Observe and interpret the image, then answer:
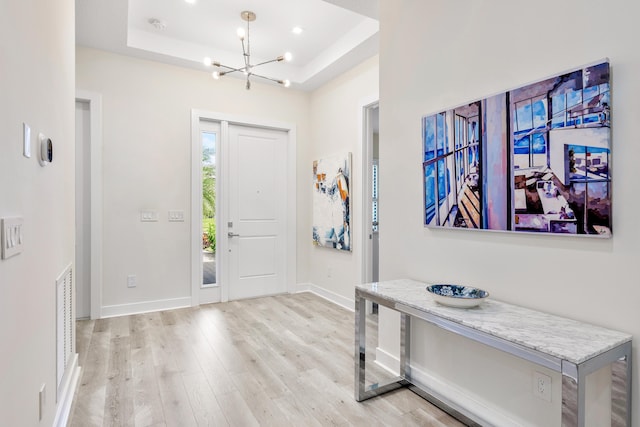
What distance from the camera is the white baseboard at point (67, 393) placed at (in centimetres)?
179

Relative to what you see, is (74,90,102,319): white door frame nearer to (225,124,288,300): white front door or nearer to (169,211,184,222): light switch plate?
(169,211,184,222): light switch plate

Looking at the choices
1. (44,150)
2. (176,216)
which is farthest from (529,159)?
(176,216)

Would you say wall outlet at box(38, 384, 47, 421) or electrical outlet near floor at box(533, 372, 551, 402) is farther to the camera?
electrical outlet near floor at box(533, 372, 551, 402)

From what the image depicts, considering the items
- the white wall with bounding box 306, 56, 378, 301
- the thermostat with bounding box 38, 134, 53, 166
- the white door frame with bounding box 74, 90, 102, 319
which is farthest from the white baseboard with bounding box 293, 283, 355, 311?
the thermostat with bounding box 38, 134, 53, 166

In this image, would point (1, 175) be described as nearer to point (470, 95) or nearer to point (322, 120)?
point (470, 95)

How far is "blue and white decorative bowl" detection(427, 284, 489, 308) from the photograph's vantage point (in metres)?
1.62

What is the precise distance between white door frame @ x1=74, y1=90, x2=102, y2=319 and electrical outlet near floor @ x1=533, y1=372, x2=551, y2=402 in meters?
3.83

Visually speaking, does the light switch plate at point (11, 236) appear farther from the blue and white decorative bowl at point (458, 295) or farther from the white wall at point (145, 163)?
the white wall at point (145, 163)

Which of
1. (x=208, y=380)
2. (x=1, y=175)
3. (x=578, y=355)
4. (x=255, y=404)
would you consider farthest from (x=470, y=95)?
(x=208, y=380)

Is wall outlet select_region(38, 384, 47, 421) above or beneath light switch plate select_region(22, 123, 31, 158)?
beneath

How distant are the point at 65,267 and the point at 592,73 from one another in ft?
9.44

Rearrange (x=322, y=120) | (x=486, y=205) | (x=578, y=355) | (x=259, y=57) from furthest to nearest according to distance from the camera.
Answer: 1. (x=322, y=120)
2. (x=259, y=57)
3. (x=486, y=205)
4. (x=578, y=355)

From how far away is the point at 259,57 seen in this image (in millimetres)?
4223

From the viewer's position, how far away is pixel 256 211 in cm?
452
